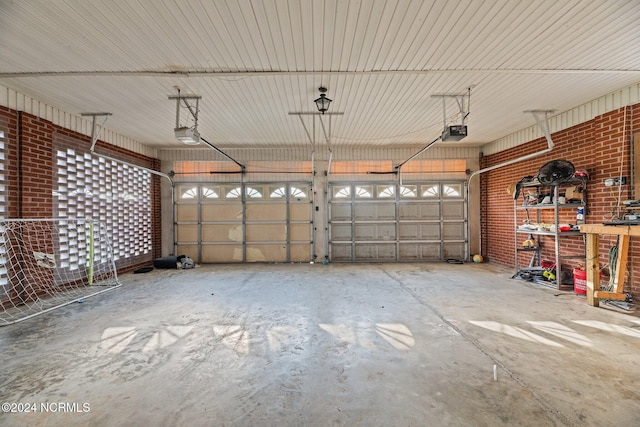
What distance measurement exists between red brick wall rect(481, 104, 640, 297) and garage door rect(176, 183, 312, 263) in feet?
17.7

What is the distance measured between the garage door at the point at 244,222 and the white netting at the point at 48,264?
2248 millimetres

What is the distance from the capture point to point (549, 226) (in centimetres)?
541

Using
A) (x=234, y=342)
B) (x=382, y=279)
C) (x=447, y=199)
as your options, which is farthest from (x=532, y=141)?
(x=234, y=342)

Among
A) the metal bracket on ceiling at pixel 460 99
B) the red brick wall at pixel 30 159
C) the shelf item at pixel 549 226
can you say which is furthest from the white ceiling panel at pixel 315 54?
the shelf item at pixel 549 226

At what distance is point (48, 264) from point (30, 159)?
71.3 inches

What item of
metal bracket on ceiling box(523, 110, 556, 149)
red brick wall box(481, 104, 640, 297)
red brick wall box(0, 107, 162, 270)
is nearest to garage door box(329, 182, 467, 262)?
red brick wall box(481, 104, 640, 297)

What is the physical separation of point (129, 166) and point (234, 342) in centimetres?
617

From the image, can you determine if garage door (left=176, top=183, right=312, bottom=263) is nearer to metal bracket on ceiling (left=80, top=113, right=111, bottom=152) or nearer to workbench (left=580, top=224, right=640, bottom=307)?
metal bracket on ceiling (left=80, top=113, right=111, bottom=152)

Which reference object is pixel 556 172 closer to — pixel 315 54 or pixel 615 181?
pixel 615 181

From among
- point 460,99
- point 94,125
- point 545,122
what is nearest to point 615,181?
point 545,122

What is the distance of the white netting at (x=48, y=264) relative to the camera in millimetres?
4117

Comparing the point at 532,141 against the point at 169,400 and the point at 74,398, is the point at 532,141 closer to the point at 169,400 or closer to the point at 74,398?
the point at 169,400

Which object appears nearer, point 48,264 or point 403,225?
point 48,264

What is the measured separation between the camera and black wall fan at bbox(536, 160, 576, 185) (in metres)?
4.86
